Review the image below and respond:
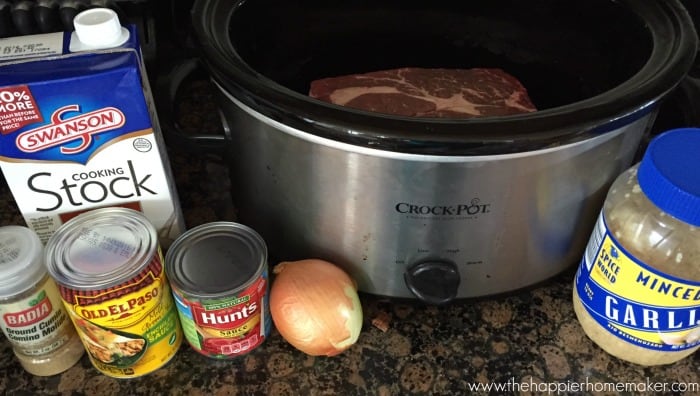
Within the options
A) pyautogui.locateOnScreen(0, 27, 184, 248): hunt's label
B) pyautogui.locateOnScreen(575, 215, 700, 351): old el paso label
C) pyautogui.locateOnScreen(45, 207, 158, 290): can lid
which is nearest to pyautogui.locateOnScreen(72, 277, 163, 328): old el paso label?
pyautogui.locateOnScreen(45, 207, 158, 290): can lid

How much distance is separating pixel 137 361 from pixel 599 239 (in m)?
0.51

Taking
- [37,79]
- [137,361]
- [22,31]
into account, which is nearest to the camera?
[37,79]

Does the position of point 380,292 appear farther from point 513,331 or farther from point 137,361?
point 137,361

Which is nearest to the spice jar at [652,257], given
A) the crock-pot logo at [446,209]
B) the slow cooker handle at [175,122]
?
the crock-pot logo at [446,209]

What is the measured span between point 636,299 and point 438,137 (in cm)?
28

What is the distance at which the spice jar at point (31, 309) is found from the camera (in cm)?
63

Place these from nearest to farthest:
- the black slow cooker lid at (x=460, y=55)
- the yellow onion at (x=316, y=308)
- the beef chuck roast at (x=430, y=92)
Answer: the black slow cooker lid at (x=460, y=55), the yellow onion at (x=316, y=308), the beef chuck roast at (x=430, y=92)

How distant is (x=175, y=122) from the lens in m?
0.74

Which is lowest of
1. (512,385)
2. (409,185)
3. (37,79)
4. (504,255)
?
(512,385)

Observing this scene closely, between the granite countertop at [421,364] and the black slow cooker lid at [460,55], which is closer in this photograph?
the black slow cooker lid at [460,55]

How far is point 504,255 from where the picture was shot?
0.71 m

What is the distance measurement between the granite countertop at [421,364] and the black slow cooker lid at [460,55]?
18 centimetres

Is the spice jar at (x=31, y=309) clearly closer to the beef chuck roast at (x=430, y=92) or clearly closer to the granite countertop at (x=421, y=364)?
the granite countertop at (x=421, y=364)

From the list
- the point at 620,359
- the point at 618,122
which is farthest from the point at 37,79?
the point at 620,359
